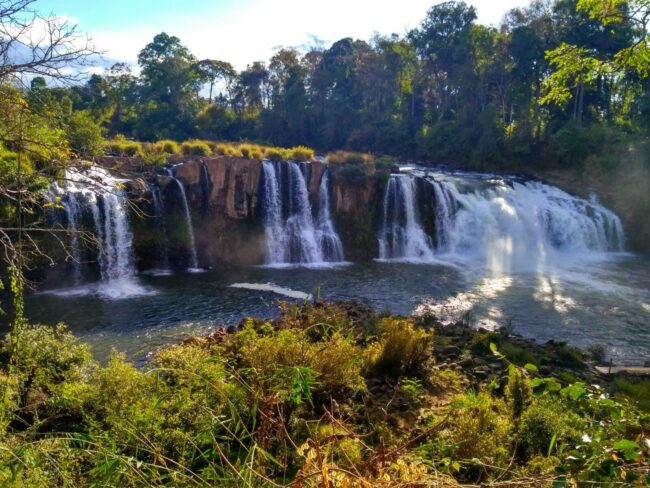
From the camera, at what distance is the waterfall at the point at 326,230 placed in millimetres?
20422

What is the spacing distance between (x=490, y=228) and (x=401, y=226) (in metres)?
4.27

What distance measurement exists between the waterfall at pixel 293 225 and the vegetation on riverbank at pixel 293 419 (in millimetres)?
13365

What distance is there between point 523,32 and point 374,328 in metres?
32.0

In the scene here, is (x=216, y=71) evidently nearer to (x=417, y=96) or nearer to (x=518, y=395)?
(x=417, y=96)

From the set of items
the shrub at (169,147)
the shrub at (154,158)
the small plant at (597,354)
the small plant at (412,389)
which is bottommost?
the small plant at (597,354)

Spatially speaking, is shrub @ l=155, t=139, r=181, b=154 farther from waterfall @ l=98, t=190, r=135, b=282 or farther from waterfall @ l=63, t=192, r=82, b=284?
waterfall @ l=63, t=192, r=82, b=284

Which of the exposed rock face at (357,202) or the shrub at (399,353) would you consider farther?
the exposed rock face at (357,202)

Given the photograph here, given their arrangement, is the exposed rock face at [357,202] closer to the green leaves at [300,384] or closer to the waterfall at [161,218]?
the waterfall at [161,218]

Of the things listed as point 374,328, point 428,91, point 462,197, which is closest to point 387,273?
point 462,197

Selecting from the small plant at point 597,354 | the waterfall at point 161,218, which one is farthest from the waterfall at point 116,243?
the small plant at point 597,354

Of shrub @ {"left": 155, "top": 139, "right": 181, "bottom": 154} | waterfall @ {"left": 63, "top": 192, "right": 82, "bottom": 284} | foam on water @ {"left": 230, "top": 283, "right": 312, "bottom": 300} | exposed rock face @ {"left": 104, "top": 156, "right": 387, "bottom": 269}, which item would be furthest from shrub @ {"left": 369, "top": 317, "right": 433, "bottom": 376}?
shrub @ {"left": 155, "top": 139, "right": 181, "bottom": 154}

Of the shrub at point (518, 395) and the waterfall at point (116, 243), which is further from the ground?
the waterfall at point (116, 243)

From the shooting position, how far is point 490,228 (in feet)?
70.9

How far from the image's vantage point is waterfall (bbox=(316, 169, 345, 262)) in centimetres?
2042
